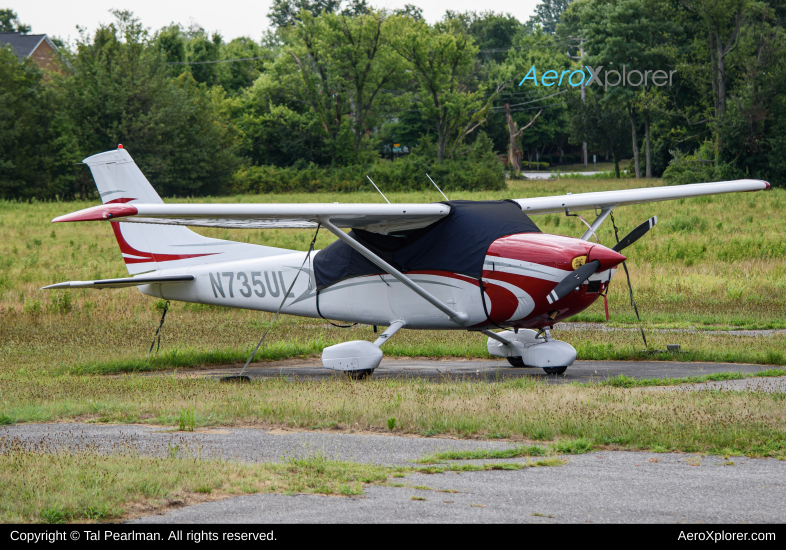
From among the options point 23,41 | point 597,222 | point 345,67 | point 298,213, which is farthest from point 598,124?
point 298,213

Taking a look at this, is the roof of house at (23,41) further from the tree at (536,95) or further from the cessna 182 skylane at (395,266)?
the cessna 182 skylane at (395,266)

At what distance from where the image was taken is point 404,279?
1116cm

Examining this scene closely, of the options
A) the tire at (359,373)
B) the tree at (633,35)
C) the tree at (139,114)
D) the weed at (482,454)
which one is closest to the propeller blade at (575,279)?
the tire at (359,373)

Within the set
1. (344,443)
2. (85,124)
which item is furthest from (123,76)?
(344,443)

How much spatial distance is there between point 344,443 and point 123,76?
56.0 m

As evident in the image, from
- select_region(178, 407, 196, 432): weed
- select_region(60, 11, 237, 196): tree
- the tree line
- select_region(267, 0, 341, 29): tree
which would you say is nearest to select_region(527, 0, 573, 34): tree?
select_region(267, 0, 341, 29): tree

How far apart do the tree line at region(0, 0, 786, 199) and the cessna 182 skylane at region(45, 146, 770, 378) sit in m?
39.3

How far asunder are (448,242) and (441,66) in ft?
187

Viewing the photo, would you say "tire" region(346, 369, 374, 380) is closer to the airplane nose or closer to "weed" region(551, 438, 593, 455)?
the airplane nose

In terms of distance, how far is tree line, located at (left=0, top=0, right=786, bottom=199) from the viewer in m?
48.6

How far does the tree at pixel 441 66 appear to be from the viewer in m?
65.0

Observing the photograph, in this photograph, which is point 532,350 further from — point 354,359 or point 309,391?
point 309,391
